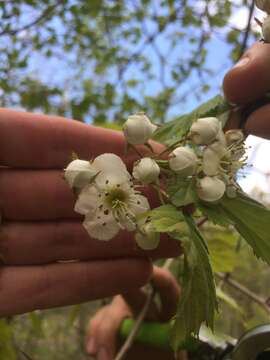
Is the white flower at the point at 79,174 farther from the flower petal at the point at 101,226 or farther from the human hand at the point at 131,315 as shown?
the human hand at the point at 131,315

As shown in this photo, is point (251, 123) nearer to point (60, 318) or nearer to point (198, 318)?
point (198, 318)

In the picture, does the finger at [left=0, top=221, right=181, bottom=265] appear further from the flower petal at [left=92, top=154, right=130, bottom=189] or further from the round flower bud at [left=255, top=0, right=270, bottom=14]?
the round flower bud at [left=255, top=0, right=270, bottom=14]

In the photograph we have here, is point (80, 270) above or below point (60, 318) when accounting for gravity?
above

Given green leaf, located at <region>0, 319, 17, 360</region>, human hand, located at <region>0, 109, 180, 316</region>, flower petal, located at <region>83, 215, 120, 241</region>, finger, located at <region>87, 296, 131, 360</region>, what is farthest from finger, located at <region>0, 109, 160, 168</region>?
finger, located at <region>87, 296, 131, 360</region>

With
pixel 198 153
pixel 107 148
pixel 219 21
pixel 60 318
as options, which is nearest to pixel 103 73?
pixel 219 21

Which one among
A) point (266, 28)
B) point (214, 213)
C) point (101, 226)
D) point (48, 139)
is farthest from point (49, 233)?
point (266, 28)

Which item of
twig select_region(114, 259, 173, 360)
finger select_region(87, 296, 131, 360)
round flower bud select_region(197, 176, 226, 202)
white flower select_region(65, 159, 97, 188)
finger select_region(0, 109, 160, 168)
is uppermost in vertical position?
round flower bud select_region(197, 176, 226, 202)

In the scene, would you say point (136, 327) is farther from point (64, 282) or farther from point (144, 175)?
point (144, 175)
